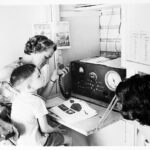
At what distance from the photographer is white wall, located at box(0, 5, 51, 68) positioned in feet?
3.99

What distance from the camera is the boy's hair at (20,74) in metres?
1.23

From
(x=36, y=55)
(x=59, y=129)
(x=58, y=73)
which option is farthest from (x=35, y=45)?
(x=59, y=129)

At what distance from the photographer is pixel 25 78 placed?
124cm

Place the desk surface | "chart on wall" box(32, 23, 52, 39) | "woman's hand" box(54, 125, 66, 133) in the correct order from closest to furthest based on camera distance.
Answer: the desk surface
"chart on wall" box(32, 23, 52, 39)
"woman's hand" box(54, 125, 66, 133)

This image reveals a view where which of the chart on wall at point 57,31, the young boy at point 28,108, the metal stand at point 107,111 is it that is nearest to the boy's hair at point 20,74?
the young boy at point 28,108

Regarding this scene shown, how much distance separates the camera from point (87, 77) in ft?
4.95

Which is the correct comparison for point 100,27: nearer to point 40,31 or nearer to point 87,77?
point 87,77

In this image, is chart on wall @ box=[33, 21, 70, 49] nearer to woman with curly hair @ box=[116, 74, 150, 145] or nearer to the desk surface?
the desk surface

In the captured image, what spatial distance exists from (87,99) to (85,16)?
540 millimetres

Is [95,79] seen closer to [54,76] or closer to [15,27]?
[54,76]

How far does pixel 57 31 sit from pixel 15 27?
0.25 m

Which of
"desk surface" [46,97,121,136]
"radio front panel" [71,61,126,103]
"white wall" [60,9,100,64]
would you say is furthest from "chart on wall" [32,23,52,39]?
"desk surface" [46,97,121,136]

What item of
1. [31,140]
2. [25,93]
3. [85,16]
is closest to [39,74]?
[25,93]

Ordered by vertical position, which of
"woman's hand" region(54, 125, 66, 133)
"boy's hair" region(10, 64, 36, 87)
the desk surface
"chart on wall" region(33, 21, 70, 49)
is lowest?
"woman's hand" region(54, 125, 66, 133)
